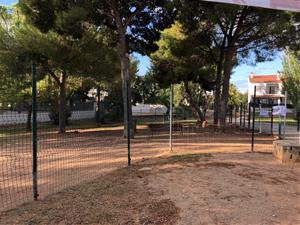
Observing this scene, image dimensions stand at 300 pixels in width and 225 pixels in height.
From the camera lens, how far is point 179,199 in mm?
5855

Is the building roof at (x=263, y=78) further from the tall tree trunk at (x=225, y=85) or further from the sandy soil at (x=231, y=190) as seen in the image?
the sandy soil at (x=231, y=190)

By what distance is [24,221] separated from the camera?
5.15 metres

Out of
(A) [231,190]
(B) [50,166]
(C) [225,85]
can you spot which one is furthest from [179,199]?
(C) [225,85]

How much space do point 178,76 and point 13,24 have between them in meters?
9.91

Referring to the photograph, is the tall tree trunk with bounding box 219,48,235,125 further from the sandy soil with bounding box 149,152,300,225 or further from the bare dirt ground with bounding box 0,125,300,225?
the bare dirt ground with bounding box 0,125,300,225

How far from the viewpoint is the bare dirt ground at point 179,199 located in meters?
5.10

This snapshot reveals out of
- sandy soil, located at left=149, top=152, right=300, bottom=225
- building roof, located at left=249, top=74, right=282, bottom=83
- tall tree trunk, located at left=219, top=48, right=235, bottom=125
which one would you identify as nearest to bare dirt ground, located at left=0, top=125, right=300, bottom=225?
sandy soil, located at left=149, top=152, right=300, bottom=225

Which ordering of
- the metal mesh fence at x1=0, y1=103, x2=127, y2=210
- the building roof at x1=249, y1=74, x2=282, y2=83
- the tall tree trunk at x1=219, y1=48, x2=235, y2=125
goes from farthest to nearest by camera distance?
the building roof at x1=249, y1=74, x2=282, y2=83
the tall tree trunk at x1=219, y1=48, x2=235, y2=125
the metal mesh fence at x1=0, y1=103, x2=127, y2=210

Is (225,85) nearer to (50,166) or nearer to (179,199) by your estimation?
(50,166)

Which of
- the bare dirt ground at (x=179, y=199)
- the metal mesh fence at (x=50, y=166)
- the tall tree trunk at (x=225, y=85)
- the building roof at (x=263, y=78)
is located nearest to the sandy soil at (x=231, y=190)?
the bare dirt ground at (x=179, y=199)

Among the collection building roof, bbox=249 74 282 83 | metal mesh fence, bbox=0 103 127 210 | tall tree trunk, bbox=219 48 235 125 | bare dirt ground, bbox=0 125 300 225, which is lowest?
metal mesh fence, bbox=0 103 127 210

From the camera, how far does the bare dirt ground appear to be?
16.7 ft

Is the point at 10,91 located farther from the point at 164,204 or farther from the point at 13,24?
the point at 164,204

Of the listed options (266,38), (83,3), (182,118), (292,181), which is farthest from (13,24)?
(292,181)
